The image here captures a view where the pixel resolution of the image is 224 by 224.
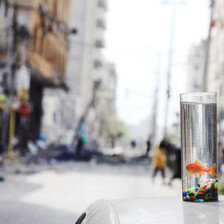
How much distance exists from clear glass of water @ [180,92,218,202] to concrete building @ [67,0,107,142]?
62879mm

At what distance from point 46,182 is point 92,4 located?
6860 cm

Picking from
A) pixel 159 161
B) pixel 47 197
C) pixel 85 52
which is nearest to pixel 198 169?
pixel 47 197

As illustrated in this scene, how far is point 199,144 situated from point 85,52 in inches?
3025

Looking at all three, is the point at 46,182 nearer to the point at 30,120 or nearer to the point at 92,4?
the point at 30,120

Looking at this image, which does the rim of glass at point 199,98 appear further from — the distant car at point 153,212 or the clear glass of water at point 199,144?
the distant car at point 153,212

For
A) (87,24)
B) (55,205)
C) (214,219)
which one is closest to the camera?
(214,219)

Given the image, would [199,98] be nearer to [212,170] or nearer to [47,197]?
[212,170]

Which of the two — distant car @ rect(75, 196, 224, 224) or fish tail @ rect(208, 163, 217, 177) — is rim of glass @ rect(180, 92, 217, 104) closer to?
fish tail @ rect(208, 163, 217, 177)

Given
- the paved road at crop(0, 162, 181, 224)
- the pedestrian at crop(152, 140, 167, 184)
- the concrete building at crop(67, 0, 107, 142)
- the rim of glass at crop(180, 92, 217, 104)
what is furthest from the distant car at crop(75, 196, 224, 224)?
the concrete building at crop(67, 0, 107, 142)

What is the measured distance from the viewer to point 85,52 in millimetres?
79188

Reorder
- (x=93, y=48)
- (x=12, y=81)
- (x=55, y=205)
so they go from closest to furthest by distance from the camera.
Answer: (x=55, y=205), (x=12, y=81), (x=93, y=48)

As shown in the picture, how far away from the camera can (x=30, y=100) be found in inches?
1497

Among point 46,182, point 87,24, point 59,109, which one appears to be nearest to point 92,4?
point 87,24

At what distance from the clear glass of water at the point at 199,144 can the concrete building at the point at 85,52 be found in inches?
2476
